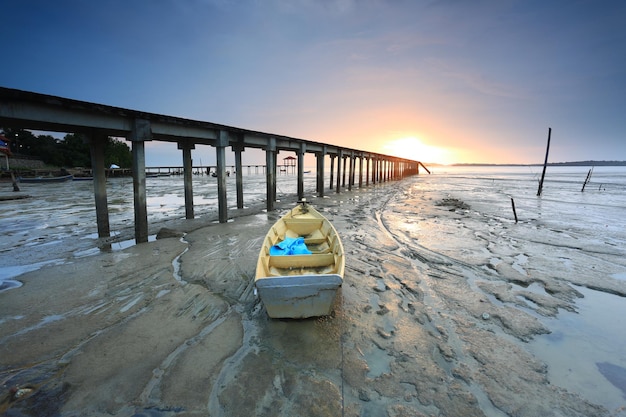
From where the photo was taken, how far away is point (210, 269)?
647cm

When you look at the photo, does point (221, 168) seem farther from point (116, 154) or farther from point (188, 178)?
point (116, 154)

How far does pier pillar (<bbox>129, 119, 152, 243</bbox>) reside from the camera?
8.23 meters

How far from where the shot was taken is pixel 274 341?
3.94 m

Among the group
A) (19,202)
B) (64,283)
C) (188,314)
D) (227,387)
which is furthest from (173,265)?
(19,202)

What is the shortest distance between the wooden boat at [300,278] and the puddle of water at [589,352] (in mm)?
2932

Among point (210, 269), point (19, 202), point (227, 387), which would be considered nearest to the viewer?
point (227, 387)

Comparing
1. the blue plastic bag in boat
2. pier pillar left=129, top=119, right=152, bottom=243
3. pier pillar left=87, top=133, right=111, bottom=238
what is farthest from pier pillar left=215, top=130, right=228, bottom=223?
the blue plastic bag in boat

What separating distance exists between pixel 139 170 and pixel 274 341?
7096 mm

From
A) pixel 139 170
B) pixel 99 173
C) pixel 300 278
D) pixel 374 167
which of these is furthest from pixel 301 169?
pixel 374 167

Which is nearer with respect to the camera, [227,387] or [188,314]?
[227,387]

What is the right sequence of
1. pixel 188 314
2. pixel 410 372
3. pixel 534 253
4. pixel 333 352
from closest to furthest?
pixel 410 372 < pixel 333 352 < pixel 188 314 < pixel 534 253

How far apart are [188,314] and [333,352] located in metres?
2.50

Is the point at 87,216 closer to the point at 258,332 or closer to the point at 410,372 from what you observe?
the point at 258,332

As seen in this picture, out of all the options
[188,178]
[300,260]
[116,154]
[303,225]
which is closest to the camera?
[300,260]
